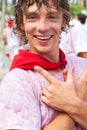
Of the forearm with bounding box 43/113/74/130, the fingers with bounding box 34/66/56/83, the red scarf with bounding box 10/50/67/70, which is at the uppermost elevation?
the red scarf with bounding box 10/50/67/70

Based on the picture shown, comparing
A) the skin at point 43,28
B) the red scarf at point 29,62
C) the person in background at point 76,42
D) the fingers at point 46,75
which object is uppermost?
the skin at point 43,28

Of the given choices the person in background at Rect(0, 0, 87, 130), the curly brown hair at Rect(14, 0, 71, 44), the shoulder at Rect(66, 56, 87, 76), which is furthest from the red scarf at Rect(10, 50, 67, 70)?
the curly brown hair at Rect(14, 0, 71, 44)

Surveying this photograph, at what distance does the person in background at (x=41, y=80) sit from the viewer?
6.95ft

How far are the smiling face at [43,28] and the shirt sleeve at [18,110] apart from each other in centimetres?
34

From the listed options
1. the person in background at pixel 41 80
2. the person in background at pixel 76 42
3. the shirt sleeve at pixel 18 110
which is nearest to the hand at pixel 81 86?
the person in background at pixel 41 80

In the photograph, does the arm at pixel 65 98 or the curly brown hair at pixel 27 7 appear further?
the curly brown hair at pixel 27 7

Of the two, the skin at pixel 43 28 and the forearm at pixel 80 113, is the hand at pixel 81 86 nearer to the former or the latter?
the forearm at pixel 80 113

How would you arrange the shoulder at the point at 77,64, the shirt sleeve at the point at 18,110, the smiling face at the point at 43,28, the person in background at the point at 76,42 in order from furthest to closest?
the person in background at the point at 76,42 → the shoulder at the point at 77,64 → the smiling face at the point at 43,28 → the shirt sleeve at the point at 18,110

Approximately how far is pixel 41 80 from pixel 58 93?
0.12 meters

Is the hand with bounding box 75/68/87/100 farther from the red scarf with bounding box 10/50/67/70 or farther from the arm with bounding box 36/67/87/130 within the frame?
the red scarf with bounding box 10/50/67/70

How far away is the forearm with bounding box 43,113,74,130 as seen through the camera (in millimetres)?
2133

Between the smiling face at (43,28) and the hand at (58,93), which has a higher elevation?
the smiling face at (43,28)

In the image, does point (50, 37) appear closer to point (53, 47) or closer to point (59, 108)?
point (53, 47)

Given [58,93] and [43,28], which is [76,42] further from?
[58,93]
